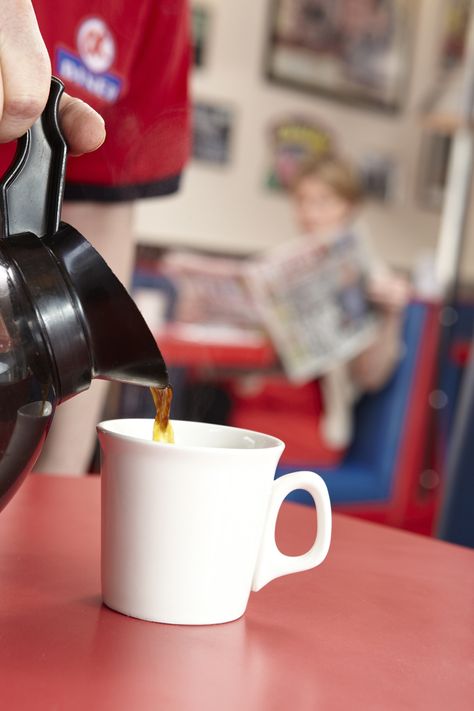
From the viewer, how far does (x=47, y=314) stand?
434 millimetres

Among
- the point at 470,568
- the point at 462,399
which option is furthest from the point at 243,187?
the point at 470,568

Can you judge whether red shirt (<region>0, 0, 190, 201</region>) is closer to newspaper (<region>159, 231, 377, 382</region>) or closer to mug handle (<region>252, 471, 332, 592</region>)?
mug handle (<region>252, 471, 332, 592</region>)

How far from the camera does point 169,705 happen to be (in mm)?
383

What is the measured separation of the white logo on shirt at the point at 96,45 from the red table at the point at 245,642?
45cm

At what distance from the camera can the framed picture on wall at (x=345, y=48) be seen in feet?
17.1

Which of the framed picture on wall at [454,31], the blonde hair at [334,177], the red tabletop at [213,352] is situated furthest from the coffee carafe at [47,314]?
the framed picture on wall at [454,31]

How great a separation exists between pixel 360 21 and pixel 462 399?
4.71 meters

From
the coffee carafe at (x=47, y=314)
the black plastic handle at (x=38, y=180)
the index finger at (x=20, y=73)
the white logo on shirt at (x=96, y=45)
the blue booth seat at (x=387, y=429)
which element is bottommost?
the blue booth seat at (x=387, y=429)

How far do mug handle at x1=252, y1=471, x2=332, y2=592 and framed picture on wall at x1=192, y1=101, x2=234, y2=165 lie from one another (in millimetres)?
4571

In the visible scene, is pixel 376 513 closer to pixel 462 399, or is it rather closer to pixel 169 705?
pixel 462 399

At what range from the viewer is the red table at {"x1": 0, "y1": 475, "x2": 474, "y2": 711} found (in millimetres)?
397

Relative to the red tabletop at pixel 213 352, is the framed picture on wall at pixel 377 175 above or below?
above

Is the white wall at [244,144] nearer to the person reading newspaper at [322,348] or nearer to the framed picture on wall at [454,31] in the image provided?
Answer: the framed picture on wall at [454,31]

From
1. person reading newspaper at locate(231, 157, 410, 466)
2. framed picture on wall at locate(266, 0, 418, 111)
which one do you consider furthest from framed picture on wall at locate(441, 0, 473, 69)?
person reading newspaper at locate(231, 157, 410, 466)
